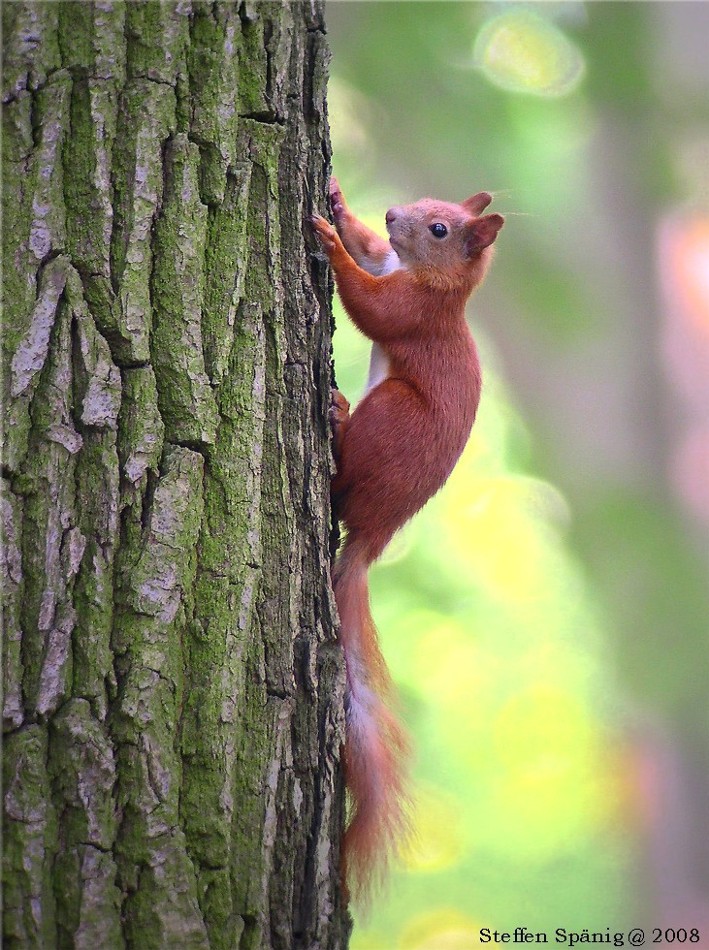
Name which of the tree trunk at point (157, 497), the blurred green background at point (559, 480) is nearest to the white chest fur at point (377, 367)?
the tree trunk at point (157, 497)

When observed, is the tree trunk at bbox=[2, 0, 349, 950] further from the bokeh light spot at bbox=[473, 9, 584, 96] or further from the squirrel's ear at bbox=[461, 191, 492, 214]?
the bokeh light spot at bbox=[473, 9, 584, 96]

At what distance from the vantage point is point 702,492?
4.31 metres

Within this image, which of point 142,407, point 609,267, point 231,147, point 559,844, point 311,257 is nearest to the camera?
point 142,407

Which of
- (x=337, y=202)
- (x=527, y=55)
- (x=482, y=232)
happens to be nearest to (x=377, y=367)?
(x=337, y=202)

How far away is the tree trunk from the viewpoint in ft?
3.95

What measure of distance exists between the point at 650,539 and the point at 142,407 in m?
3.45

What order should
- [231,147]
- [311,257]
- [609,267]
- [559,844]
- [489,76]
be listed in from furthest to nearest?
[609,267], [489,76], [559,844], [311,257], [231,147]

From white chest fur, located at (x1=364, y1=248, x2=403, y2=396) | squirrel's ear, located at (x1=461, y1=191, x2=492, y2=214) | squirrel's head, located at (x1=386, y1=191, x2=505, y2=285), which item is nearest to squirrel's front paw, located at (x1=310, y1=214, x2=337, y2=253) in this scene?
white chest fur, located at (x1=364, y1=248, x2=403, y2=396)

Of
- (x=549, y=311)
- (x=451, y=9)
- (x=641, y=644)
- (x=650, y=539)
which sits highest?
(x=451, y=9)

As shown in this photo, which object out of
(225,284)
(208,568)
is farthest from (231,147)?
(208,568)

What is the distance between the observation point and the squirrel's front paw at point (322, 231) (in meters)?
1.55

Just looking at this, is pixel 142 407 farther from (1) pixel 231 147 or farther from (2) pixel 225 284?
(1) pixel 231 147

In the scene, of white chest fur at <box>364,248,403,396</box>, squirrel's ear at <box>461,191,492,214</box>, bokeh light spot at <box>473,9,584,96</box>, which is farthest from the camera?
bokeh light spot at <box>473,9,584,96</box>

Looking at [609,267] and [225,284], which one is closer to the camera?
[225,284]
